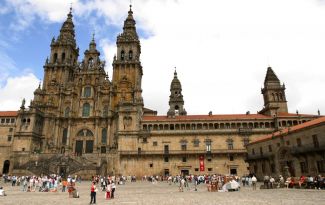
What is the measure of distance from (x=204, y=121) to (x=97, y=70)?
103 ft

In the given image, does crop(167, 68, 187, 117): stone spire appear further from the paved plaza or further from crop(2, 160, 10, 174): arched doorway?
the paved plaza

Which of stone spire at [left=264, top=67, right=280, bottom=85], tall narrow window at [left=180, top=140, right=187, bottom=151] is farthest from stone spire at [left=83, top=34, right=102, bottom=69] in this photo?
stone spire at [left=264, top=67, right=280, bottom=85]

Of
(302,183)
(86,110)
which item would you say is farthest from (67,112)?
(302,183)

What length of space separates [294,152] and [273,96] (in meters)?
30.3

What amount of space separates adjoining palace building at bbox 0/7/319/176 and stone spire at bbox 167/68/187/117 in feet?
10.8

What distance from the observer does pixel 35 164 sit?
55.2 m

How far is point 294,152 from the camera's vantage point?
37.6m

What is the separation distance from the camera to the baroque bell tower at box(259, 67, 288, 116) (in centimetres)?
6397

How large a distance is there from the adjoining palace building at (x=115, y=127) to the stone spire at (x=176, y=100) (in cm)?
330

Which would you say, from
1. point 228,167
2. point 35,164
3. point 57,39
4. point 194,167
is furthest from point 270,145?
point 57,39

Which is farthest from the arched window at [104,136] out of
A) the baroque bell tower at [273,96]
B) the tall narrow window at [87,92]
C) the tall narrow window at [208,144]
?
the baroque bell tower at [273,96]

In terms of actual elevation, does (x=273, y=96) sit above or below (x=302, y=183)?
above

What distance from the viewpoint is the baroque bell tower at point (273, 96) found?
63969 mm

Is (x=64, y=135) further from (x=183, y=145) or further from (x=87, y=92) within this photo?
(x=183, y=145)
